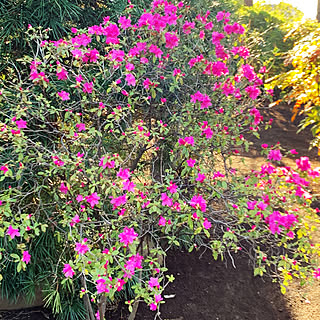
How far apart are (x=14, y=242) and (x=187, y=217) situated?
1128 mm

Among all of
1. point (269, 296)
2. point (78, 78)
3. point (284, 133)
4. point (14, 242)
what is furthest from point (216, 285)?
point (284, 133)

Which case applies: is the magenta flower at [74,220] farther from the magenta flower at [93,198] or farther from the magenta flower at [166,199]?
the magenta flower at [166,199]

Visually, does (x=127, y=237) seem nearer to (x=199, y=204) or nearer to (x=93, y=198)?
(x=93, y=198)

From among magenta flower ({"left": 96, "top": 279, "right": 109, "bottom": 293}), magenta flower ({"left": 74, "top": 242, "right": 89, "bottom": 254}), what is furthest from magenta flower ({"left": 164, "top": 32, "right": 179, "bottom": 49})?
magenta flower ({"left": 96, "top": 279, "right": 109, "bottom": 293})

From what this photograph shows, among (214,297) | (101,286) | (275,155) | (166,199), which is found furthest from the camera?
(214,297)

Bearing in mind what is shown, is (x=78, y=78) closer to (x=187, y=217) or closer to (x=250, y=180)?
(x=187, y=217)

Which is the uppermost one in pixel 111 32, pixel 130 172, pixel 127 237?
pixel 111 32

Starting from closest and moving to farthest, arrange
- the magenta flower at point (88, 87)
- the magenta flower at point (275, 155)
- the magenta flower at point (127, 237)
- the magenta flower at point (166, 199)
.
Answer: the magenta flower at point (127, 237) → the magenta flower at point (166, 199) → the magenta flower at point (88, 87) → the magenta flower at point (275, 155)

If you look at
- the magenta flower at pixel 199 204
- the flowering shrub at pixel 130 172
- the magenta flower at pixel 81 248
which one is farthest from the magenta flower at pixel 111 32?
the magenta flower at pixel 81 248

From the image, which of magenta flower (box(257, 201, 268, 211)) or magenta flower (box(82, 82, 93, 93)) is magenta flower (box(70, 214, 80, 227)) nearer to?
magenta flower (box(82, 82, 93, 93))

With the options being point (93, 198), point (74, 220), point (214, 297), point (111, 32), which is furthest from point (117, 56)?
point (214, 297)

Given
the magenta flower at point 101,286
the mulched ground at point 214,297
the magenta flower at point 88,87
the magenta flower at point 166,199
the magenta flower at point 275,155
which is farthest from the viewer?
the mulched ground at point 214,297

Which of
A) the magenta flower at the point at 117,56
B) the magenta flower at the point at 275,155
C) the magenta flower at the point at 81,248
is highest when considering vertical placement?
the magenta flower at the point at 117,56

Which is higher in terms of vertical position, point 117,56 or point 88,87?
point 117,56
